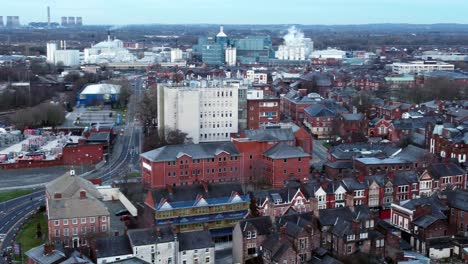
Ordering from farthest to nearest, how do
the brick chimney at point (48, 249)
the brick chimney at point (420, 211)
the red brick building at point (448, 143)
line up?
the red brick building at point (448, 143) < the brick chimney at point (420, 211) < the brick chimney at point (48, 249)

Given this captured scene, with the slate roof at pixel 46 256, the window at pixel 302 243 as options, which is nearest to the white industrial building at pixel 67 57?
the slate roof at pixel 46 256

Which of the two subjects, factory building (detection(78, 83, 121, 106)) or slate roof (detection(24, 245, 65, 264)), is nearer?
slate roof (detection(24, 245, 65, 264))

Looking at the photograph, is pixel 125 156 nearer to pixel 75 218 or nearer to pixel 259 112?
pixel 259 112

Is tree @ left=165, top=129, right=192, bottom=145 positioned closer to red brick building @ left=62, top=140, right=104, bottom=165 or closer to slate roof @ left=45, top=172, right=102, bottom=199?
red brick building @ left=62, top=140, right=104, bottom=165

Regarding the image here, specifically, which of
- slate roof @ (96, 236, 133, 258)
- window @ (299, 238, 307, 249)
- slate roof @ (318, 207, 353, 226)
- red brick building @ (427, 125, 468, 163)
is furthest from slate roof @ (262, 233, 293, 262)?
red brick building @ (427, 125, 468, 163)

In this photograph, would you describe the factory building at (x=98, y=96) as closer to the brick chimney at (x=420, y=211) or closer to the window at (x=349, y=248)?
the brick chimney at (x=420, y=211)

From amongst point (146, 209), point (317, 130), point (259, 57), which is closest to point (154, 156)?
point (146, 209)
